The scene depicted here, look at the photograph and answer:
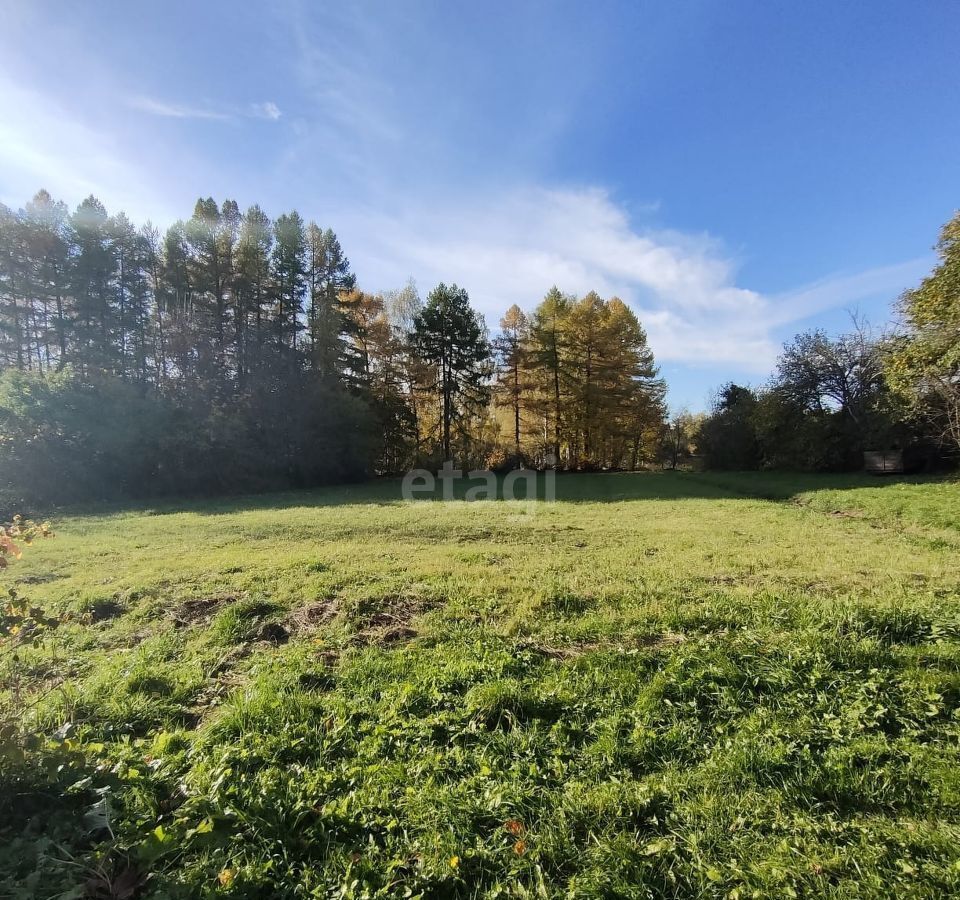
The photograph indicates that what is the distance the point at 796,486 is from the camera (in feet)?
61.1

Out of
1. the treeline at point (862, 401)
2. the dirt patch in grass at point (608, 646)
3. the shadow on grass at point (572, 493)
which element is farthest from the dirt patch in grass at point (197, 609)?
the treeline at point (862, 401)

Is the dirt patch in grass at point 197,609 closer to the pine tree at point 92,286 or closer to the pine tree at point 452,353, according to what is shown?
the pine tree at point 92,286

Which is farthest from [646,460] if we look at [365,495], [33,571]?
[33,571]

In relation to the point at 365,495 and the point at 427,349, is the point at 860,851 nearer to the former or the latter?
the point at 365,495

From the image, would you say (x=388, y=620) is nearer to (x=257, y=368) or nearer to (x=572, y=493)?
(x=572, y=493)

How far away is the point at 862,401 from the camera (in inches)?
898

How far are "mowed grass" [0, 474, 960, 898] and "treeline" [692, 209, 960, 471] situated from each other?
1294 centimetres

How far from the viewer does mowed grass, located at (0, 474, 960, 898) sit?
6.03 ft

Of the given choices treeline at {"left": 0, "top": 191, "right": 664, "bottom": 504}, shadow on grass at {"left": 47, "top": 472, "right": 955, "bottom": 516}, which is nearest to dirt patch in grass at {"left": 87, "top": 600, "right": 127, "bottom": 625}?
shadow on grass at {"left": 47, "top": 472, "right": 955, "bottom": 516}

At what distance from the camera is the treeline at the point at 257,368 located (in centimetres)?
1748

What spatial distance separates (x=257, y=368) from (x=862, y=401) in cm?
3123

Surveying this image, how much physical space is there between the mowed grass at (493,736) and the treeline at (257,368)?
14382mm

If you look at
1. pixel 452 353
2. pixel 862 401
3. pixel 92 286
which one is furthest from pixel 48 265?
pixel 862 401

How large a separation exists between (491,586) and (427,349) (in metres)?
25.0
